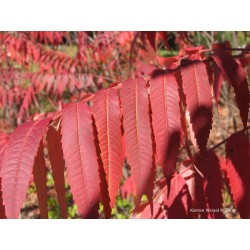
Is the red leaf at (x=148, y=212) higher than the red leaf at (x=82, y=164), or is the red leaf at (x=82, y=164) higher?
the red leaf at (x=82, y=164)

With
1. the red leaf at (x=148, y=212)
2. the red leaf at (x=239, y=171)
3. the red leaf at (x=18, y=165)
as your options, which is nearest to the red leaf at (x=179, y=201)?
the red leaf at (x=148, y=212)

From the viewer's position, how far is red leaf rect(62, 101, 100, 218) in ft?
2.37

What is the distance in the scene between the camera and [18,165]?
2.44 ft

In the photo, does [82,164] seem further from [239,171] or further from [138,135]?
[239,171]

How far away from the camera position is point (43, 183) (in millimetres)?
842

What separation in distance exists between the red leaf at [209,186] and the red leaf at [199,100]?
10.2 inches

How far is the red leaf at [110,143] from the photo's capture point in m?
0.77

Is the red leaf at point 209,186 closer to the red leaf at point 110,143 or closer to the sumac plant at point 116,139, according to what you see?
the sumac plant at point 116,139

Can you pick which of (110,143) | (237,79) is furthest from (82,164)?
(237,79)

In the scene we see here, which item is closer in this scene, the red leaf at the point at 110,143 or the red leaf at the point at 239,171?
the red leaf at the point at 110,143

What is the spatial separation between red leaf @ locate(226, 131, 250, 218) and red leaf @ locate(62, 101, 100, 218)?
0.36 m

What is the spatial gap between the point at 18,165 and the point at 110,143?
177 mm

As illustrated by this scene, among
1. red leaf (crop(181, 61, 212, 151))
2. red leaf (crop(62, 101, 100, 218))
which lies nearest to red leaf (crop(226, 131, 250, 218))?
red leaf (crop(181, 61, 212, 151))
